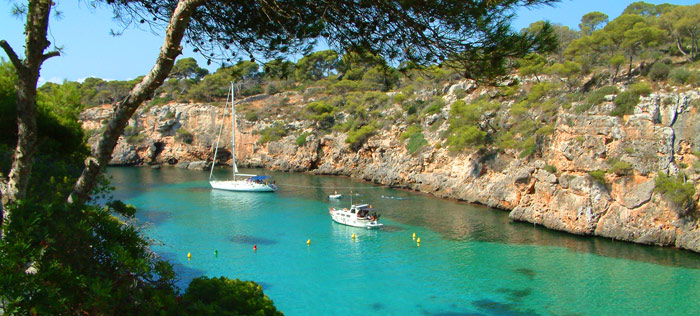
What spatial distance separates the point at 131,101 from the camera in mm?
5555

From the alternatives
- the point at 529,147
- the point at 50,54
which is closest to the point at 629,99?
the point at 529,147

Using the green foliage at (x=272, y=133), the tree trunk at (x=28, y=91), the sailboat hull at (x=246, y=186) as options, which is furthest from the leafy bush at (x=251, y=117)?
the tree trunk at (x=28, y=91)

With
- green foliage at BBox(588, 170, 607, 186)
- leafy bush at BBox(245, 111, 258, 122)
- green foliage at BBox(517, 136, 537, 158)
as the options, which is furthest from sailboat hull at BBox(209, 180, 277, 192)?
green foliage at BBox(588, 170, 607, 186)

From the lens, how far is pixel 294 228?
2281 centimetres

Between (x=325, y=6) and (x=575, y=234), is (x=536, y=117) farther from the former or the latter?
(x=325, y=6)

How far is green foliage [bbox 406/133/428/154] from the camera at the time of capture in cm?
3658

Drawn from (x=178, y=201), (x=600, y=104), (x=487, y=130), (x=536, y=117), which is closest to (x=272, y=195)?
A: (x=178, y=201)

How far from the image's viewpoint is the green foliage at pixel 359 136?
42.6 metres

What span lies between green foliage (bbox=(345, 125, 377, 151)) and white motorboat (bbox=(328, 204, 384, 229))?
18673mm

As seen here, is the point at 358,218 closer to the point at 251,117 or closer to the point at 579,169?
the point at 579,169

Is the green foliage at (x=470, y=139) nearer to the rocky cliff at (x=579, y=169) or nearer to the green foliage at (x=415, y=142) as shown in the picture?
the rocky cliff at (x=579, y=169)

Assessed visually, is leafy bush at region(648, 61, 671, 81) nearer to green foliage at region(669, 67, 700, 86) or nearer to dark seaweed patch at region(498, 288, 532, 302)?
green foliage at region(669, 67, 700, 86)

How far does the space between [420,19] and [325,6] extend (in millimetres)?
1415

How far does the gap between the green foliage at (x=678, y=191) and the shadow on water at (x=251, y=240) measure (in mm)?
16732
